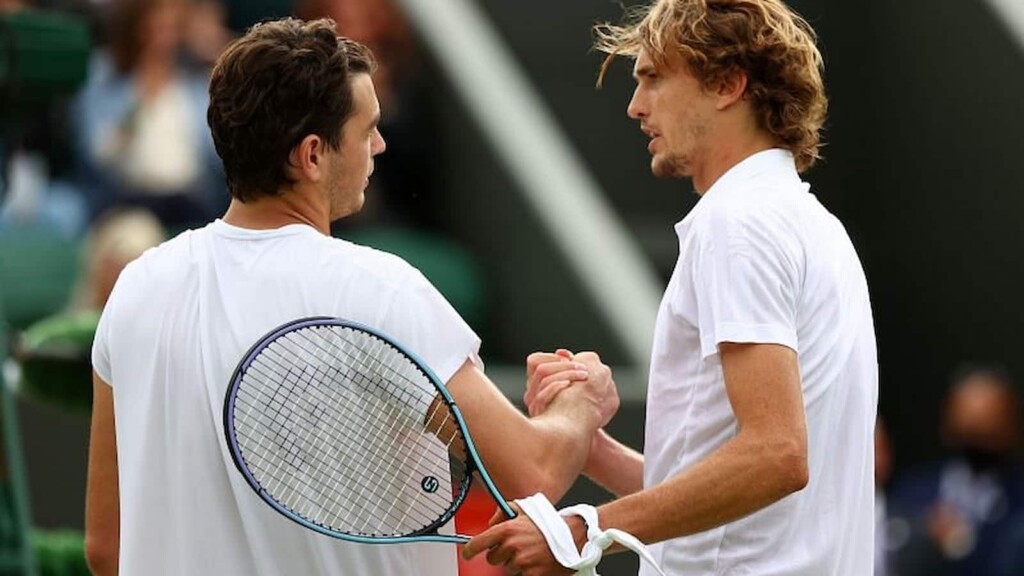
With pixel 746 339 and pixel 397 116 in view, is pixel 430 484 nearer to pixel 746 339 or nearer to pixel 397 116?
pixel 746 339

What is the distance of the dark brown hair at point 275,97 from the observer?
3.48 metres

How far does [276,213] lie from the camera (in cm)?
355

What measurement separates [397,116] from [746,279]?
19.6 feet

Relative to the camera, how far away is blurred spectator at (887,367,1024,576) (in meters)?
9.16

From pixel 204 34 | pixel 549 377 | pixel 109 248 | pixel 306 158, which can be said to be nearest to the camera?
pixel 306 158

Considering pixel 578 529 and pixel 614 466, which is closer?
pixel 578 529

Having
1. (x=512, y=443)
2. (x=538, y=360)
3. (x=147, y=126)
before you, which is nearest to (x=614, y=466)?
(x=538, y=360)

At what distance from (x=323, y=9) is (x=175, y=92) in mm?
766

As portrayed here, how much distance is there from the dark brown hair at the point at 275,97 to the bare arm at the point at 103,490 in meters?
0.45

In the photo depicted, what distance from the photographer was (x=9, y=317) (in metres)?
8.62

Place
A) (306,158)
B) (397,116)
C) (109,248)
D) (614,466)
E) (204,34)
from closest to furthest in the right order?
(306,158) < (614,466) < (109,248) < (204,34) < (397,116)

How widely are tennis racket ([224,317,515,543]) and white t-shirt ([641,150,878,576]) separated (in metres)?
0.38

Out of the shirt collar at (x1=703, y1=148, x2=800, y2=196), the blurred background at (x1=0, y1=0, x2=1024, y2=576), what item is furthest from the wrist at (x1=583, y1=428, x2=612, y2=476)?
the blurred background at (x1=0, y1=0, x2=1024, y2=576)

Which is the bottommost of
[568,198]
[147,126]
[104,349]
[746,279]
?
[568,198]
